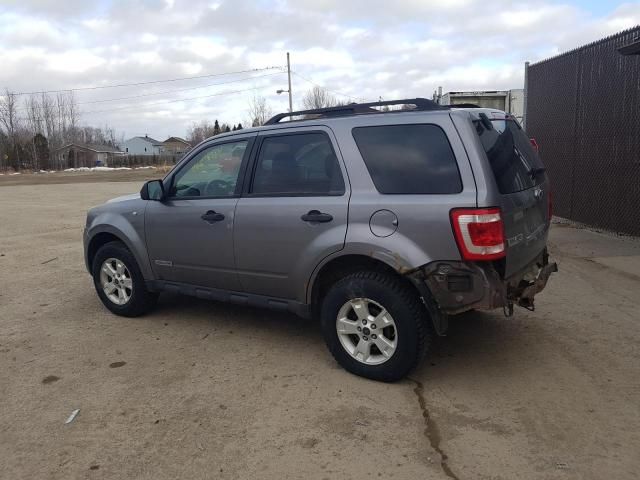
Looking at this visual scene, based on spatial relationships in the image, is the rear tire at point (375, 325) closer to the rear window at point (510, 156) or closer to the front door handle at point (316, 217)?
the front door handle at point (316, 217)

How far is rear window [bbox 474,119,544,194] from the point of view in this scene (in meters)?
3.71

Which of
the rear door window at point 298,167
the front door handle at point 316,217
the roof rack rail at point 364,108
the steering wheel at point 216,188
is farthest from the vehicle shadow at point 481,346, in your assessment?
the steering wheel at point 216,188

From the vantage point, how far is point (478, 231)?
3.48 metres

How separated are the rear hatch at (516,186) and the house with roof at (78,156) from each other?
82920 millimetres

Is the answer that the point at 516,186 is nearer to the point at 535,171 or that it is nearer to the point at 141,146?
the point at 535,171

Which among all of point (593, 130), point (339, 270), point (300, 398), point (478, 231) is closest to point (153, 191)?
point (339, 270)

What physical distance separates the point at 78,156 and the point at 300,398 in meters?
92.6

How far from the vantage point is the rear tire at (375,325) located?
148 inches

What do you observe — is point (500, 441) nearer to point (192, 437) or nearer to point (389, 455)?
point (389, 455)

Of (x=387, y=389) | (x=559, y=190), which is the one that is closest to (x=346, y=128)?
(x=387, y=389)

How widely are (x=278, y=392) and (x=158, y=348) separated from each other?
1444 mm

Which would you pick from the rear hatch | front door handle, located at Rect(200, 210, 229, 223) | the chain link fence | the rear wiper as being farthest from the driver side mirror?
the chain link fence

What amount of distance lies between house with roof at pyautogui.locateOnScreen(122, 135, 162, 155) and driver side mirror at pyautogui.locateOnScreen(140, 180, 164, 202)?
130m

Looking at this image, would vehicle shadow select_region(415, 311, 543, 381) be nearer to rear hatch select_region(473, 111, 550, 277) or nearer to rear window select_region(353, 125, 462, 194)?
rear hatch select_region(473, 111, 550, 277)
